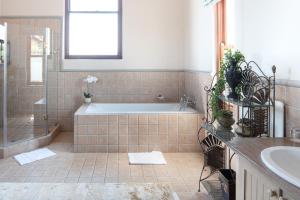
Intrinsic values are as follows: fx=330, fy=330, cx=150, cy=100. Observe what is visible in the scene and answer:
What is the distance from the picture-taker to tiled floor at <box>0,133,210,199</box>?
3232 mm

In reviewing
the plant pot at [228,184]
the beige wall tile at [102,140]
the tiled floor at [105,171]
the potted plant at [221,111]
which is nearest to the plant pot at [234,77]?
the potted plant at [221,111]

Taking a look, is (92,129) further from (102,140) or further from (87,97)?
(87,97)

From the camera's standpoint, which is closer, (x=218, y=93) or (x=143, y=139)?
(x=218, y=93)

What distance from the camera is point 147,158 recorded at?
3975 mm

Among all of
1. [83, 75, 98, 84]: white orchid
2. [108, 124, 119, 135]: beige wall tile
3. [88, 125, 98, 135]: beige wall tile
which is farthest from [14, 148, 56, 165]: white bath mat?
[83, 75, 98, 84]: white orchid

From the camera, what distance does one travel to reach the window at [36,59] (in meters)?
4.93

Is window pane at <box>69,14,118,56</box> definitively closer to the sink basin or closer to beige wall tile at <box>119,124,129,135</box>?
beige wall tile at <box>119,124,129,135</box>

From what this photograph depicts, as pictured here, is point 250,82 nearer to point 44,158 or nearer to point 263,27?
point 263,27

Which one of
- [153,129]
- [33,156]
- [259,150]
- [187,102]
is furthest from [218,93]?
[33,156]

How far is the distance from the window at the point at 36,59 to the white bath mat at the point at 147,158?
6.50 ft

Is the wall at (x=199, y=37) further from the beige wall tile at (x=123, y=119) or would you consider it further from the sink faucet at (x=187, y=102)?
the beige wall tile at (x=123, y=119)

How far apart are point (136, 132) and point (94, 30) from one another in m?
2.20

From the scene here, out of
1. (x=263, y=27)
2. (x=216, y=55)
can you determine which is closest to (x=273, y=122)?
(x=263, y=27)

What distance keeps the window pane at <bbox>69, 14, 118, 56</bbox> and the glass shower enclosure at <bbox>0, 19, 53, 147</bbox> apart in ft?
1.54
